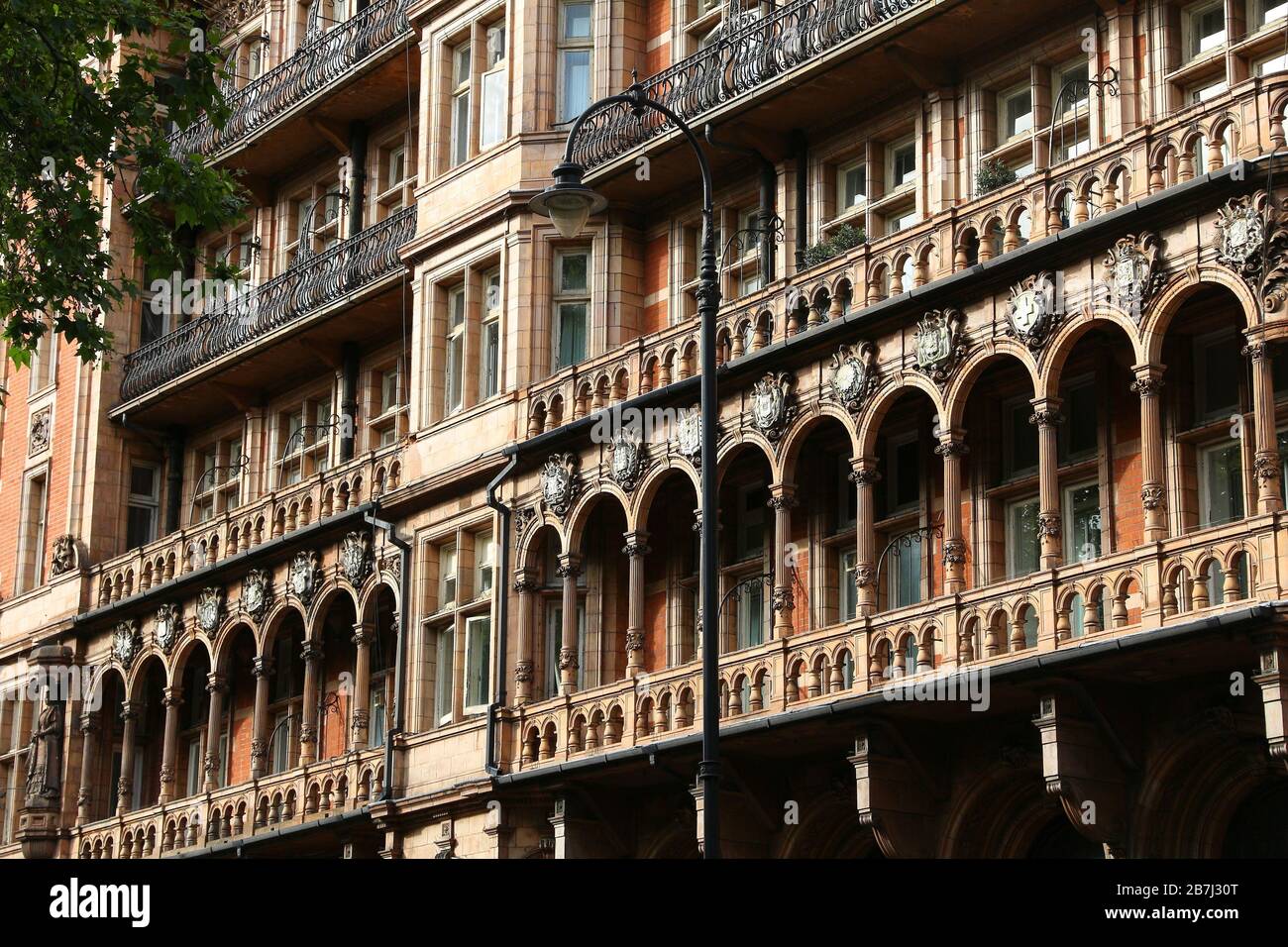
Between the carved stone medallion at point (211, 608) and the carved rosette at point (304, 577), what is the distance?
6.73ft

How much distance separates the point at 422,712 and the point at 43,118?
11.1 m

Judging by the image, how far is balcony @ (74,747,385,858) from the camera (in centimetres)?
3158

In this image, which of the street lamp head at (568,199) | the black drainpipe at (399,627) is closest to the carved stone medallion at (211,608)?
the black drainpipe at (399,627)

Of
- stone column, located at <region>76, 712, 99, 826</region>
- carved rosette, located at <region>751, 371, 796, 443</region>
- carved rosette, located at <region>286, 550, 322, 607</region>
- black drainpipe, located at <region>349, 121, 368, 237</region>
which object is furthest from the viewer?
stone column, located at <region>76, 712, 99, 826</region>

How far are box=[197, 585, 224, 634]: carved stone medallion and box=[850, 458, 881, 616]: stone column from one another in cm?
1404

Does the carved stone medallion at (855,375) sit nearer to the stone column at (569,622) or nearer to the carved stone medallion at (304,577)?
the stone column at (569,622)

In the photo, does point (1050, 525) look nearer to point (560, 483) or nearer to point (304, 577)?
point (560, 483)

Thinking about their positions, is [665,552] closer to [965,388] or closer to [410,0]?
[965,388]

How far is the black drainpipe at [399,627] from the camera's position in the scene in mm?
30844

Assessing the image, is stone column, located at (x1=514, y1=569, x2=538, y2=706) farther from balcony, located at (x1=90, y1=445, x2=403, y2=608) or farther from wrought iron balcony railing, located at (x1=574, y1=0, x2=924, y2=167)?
wrought iron balcony railing, located at (x1=574, y1=0, x2=924, y2=167)

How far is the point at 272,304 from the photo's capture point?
3753cm

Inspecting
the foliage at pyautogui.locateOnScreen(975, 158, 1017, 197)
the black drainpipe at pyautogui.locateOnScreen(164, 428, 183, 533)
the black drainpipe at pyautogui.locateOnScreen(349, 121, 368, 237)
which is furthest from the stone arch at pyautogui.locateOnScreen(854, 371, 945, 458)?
the black drainpipe at pyautogui.locateOnScreen(164, 428, 183, 533)

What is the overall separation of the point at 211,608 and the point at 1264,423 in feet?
64.5
